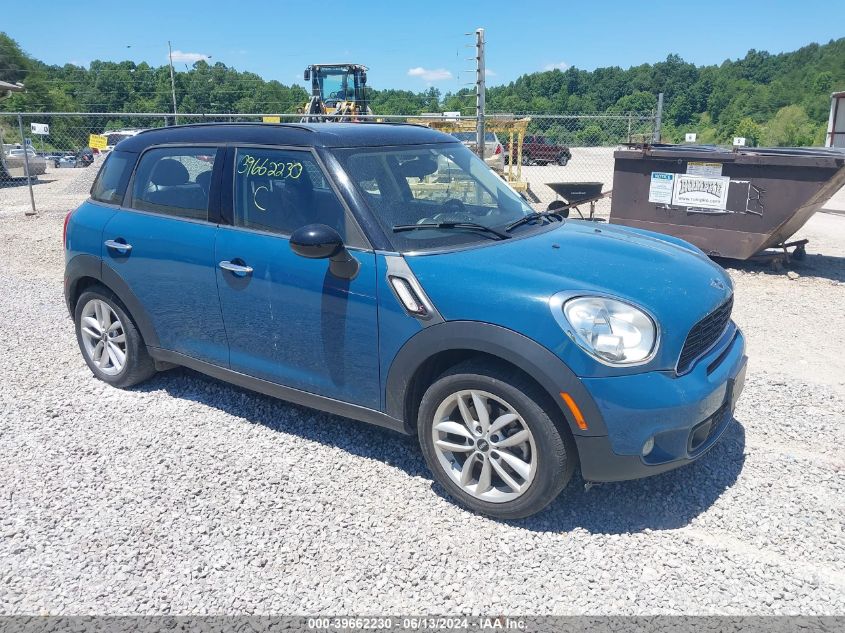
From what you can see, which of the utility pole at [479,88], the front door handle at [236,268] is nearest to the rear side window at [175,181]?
the front door handle at [236,268]

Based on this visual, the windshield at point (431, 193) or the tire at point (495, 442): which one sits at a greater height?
the windshield at point (431, 193)

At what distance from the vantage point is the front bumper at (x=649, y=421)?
9.49 feet

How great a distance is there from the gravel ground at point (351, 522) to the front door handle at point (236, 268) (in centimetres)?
103

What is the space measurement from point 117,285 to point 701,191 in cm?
700

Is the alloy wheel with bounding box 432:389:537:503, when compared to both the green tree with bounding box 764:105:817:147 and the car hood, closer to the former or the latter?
the car hood

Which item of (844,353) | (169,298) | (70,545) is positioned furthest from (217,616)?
(844,353)

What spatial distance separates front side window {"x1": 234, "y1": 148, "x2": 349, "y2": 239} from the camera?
12.1ft

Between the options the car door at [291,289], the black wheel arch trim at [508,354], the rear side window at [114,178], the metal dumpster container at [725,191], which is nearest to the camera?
the black wheel arch trim at [508,354]

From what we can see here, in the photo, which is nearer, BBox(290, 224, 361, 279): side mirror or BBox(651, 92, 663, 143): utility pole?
BBox(290, 224, 361, 279): side mirror

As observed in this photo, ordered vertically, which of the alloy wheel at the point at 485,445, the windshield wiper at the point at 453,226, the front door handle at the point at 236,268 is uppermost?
the windshield wiper at the point at 453,226

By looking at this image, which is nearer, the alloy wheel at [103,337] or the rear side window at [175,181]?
the rear side window at [175,181]

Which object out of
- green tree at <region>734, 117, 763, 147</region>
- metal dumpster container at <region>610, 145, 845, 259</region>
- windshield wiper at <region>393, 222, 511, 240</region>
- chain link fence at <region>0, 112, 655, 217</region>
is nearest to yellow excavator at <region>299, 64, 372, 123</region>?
chain link fence at <region>0, 112, 655, 217</region>

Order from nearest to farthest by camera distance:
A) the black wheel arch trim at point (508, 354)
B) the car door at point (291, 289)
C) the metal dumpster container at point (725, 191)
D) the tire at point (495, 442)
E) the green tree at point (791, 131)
Answer: the black wheel arch trim at point (508, 354) → the tire at point (495, 442) → the car door at point (291, 289) → the metal dumpster container at point (725, 191) → the green tree at point (791, 131)

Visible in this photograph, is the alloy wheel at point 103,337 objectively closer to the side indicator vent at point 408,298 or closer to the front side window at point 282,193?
the front side window at point 282,193
